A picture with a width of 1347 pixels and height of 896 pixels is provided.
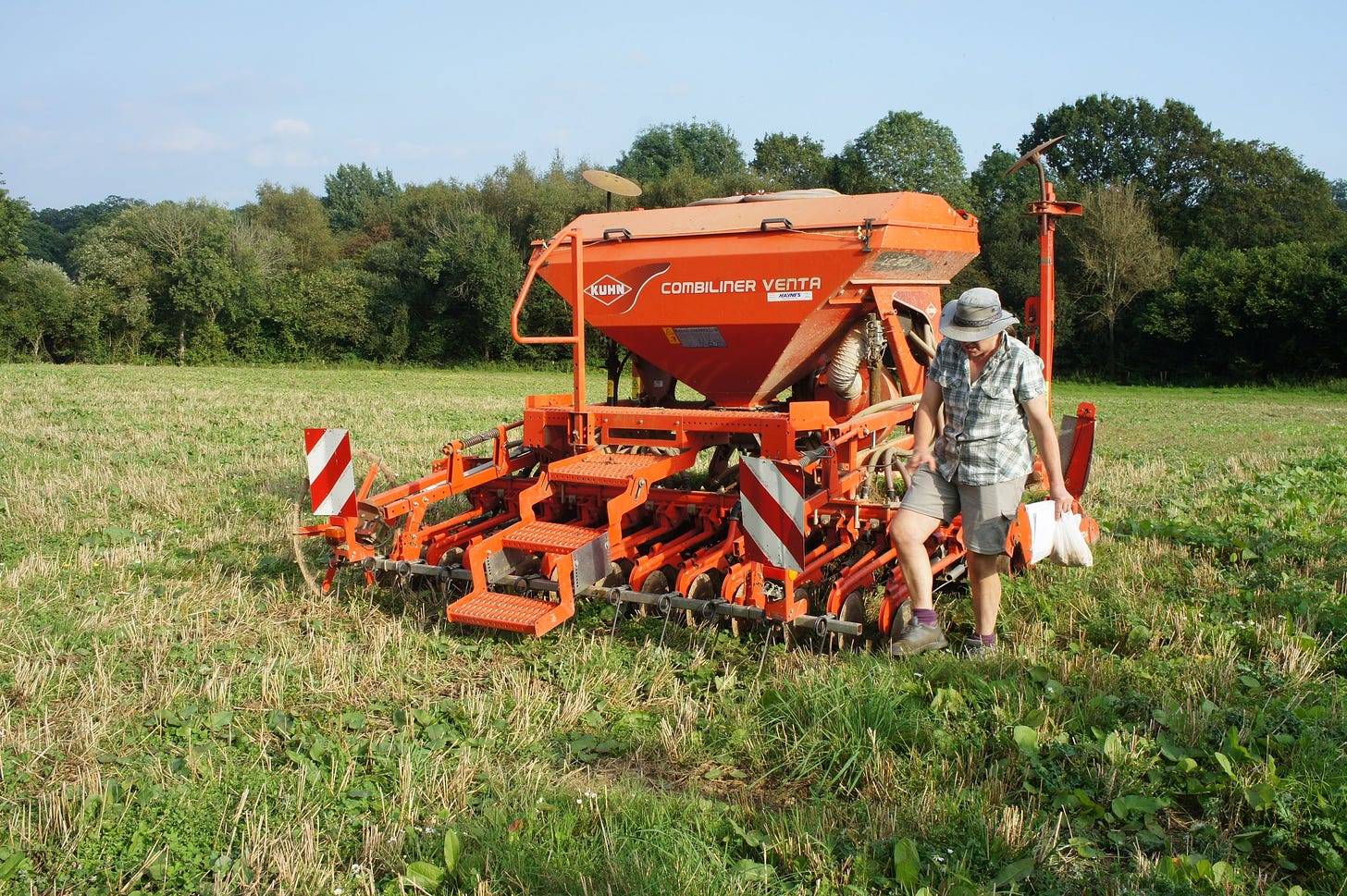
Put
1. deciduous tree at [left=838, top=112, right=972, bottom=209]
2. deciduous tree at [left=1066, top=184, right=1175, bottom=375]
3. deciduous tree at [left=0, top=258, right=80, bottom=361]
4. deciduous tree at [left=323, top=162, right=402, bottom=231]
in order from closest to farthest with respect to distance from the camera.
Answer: deciduous tree at [left=1066, top=184, right=1175, bottom=375]
deciduous tree at [left=0, top=258, right=80, bottom=361]
deciduous tree at [left=838, top=112, right=972, bottom=209]
deciduous tree at [left=323, top=162, right=402, bottom=231]

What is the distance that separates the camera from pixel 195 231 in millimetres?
42312

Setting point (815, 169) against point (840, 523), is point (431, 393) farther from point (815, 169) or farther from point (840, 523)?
point (815, 169)

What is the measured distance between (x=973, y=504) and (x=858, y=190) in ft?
147

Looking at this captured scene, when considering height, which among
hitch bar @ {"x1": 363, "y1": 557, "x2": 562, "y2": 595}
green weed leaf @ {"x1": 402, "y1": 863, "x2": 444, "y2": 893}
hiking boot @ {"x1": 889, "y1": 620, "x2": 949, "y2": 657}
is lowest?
A: green weed leaf @ {"x1": 402, "y1": 863, "x2": 444, "y2": 893}

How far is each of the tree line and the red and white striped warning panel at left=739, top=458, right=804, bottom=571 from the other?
25085 mm

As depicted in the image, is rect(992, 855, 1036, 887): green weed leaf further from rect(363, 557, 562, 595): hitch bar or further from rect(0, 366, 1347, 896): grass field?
rect(363, 557, 562, 595): hitch bar

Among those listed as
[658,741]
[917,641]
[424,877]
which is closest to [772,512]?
[917,641]

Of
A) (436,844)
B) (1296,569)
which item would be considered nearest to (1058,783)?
(436,844)

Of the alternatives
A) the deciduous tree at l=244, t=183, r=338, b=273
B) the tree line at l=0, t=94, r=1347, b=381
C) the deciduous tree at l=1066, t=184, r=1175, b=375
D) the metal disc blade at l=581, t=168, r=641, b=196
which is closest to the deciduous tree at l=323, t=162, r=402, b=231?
the deciduous tree at l=244, t=183, r=338, b=273

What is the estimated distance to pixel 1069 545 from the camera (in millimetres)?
5953

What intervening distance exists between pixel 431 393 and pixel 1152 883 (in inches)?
847

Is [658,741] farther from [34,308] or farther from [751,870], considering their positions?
[34,308]

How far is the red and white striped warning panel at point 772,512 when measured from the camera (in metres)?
4.80

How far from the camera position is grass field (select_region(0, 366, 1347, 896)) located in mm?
2957
